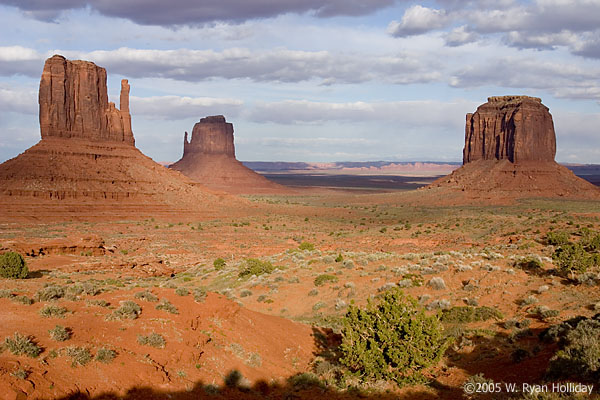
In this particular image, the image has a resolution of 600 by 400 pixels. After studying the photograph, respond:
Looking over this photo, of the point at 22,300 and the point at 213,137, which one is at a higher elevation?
the point at 213,137

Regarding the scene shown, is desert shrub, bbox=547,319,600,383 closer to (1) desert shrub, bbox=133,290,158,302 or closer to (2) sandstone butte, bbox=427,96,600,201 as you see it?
(1) desert shrub, bbox=133,290,158,302

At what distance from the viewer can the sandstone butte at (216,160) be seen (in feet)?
446

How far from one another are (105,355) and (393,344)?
6381 mm

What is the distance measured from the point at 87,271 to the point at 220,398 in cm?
1972

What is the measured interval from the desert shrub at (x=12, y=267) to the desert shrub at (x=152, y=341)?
46.0 feet

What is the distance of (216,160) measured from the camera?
143250 mm

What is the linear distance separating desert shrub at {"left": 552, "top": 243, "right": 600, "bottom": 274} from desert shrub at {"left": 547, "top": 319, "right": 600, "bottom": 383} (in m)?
7.57

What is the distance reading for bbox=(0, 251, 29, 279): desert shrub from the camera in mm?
20955

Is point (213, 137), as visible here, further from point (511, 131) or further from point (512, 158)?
point (512, 158)

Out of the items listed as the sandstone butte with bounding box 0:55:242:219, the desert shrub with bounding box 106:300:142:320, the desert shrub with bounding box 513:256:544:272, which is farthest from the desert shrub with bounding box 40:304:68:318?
the sandstone butte with bounding box 0:55:242:219

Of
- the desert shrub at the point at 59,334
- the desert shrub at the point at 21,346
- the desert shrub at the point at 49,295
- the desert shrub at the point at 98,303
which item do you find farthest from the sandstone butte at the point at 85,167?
the desert shrub at the point at 21,346

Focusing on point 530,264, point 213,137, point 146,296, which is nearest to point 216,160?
point 213,137

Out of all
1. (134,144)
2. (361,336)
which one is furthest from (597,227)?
(134,144)

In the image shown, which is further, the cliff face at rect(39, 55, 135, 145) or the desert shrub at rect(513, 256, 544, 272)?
the cliff face at rect(39, 55, 135, 145)
